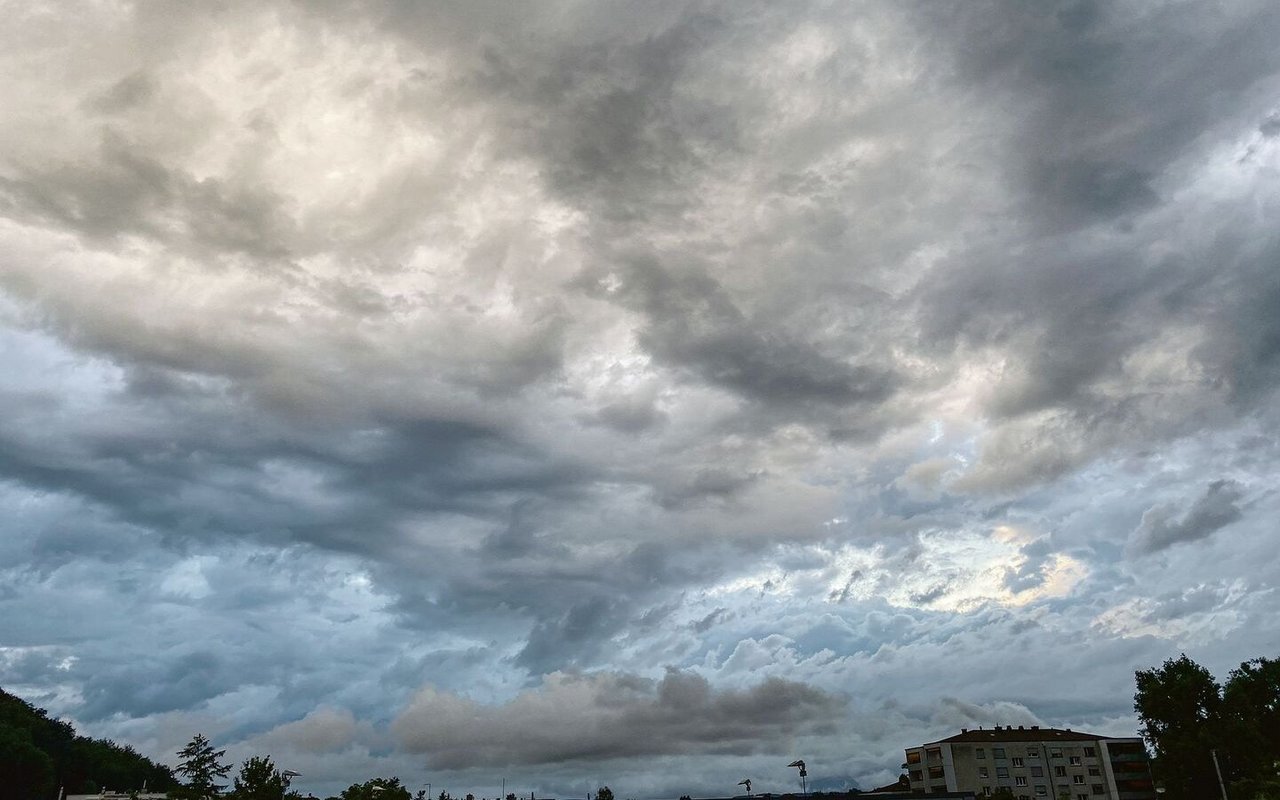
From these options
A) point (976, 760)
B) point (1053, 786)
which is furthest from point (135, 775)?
point (1053, 786)

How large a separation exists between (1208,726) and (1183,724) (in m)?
4.55

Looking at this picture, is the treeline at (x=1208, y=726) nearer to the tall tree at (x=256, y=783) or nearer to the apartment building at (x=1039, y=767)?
the apartment building at (x=1039, y=767)

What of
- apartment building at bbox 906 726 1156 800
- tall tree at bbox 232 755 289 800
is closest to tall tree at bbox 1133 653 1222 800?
apartment building at bbox 906 726 1156 800

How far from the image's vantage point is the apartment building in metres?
175

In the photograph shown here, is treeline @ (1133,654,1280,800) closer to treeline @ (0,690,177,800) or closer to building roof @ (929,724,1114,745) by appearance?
building roof @ (929,724,1114,745)

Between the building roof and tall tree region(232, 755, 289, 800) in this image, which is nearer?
tall tree region(232, 755, 289, 800)

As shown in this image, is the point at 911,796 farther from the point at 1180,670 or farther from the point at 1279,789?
the point at 1279,789

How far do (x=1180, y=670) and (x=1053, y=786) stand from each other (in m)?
59.9

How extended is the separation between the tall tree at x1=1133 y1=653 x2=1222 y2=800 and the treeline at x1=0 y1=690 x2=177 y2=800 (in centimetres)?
15027

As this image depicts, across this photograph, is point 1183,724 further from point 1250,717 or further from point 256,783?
point 256,783

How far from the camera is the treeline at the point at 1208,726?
114 m

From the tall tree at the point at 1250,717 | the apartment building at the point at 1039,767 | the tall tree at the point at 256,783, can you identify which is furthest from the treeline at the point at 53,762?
the tall tree at the point at 1250,717

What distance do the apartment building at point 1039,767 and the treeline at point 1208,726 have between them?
4969 centimetres

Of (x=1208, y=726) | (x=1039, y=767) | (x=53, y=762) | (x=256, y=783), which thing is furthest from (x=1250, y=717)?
(x=53, y=762)
